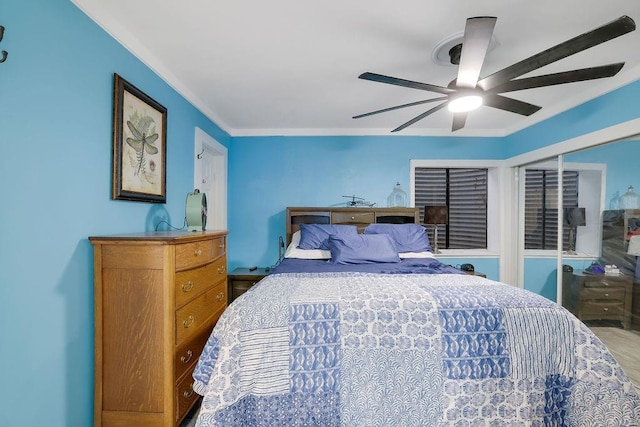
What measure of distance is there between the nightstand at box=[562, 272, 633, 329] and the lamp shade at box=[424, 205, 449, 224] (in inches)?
52.8

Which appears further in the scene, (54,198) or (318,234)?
(318,234)

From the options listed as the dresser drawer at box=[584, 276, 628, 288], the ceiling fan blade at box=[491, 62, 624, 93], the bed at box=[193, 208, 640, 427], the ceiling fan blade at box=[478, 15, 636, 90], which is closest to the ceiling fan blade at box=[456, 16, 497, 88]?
the ceiling fan blade at box=[478, 15, 636, 90]

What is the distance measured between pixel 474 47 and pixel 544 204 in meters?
2.86

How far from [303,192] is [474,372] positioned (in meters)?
2.81

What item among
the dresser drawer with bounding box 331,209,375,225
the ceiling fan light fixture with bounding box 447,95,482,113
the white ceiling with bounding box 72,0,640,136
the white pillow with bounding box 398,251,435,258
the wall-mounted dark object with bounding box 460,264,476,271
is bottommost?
the wall-mounted dark object with bounding box 460,264,476,271

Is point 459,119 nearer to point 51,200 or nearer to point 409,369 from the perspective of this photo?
point 409,369

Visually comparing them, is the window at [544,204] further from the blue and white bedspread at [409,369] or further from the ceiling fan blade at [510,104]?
the blue and white bedspread at [409,369]

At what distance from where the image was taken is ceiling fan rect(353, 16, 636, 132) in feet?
4.01

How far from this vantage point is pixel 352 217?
3.50m

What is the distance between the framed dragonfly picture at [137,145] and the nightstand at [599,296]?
13.4ft

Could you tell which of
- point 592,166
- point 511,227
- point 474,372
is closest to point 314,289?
point 474,372

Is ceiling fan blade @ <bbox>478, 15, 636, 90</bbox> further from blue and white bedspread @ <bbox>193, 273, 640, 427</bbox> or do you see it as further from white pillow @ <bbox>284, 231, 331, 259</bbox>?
white pillow @ <bbox>284, 231, 331, 259</bbox>

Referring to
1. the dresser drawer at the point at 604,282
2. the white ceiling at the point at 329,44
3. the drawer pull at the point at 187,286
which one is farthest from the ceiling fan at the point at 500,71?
the dresser drawer at the point at 604,282

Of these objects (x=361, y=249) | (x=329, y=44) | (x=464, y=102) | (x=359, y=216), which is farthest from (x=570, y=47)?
(x=359, y=216)
